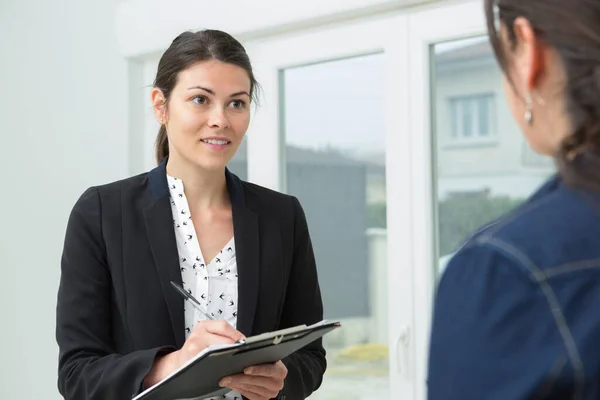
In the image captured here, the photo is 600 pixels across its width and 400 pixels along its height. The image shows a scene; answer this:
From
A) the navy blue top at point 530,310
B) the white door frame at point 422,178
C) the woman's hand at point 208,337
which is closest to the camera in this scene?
the navy blue top at point 530,310

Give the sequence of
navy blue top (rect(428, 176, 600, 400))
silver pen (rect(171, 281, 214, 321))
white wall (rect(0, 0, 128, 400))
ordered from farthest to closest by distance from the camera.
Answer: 1. white wall (rect(0, 0, 128, 400))
2. silver pen (rect(171, 281, 214, 321))
3. navy blue top (rect(428, 176, 600, 400))

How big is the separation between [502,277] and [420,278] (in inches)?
68.3

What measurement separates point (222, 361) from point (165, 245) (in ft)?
1.39

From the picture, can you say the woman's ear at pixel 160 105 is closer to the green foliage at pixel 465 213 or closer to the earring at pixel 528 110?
the green foliage at pixel 465 213

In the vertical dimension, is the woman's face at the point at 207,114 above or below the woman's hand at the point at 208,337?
above

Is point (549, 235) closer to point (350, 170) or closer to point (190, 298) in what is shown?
point (190, 298)

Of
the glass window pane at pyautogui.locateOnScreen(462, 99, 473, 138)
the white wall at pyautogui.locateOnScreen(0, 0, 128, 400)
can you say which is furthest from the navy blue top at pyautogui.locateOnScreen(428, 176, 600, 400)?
the white wall at pyautogui.locateOnScreen(0, 0, 128, 400)

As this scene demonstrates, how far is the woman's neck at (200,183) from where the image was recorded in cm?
179

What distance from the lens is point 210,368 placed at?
136 centimetres

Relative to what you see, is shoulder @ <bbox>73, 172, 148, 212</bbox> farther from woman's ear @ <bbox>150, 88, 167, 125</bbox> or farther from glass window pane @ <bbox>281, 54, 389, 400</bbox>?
glass window pane @ <bbox>281, 54, 389, 400</bbox>

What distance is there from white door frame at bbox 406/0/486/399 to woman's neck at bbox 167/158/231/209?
762 millimetres

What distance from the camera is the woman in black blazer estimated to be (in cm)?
160

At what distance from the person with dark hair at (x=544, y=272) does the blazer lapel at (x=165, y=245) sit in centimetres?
99

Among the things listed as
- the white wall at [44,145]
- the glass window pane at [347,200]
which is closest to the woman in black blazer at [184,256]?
the glass window pane at [347,200]
